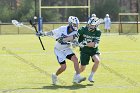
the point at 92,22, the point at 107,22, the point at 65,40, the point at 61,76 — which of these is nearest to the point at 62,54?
the point at 65,40

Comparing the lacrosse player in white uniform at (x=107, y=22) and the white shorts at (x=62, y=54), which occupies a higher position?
the white shorts at (x=62, y=54)

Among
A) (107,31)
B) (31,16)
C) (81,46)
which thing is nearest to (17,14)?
(31,16)

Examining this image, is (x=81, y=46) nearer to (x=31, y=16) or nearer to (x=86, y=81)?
(x=86, y=81)

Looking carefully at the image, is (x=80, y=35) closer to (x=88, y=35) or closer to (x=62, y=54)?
(x=88, y=35)

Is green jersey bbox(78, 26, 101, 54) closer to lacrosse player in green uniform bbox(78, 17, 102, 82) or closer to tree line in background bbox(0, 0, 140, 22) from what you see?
lacrosse player in green uniform bbox(78, 17, 102, 82)

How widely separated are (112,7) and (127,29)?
20.5 meters

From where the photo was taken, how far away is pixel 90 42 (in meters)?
13.0

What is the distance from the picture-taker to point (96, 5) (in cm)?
7031

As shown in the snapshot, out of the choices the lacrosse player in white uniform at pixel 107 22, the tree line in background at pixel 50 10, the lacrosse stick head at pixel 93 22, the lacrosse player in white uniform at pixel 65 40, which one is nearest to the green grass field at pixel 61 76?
the lacrosse player in white uniform at pixel 65 40

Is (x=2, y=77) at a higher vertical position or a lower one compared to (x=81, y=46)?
lower

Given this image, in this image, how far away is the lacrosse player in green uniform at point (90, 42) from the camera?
1302cm

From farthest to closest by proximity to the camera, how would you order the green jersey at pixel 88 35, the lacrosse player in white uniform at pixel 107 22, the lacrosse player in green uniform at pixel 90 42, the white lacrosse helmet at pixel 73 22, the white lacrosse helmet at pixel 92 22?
the lacrosse player in white uniform at pixel 107 22
the green jersey at pixel 88 35
the lacrosse player in green uniform at pixel 90 42
the white lacrosse helmet at pixel 92 22
the white lacrosse helmet at pixel 73 22

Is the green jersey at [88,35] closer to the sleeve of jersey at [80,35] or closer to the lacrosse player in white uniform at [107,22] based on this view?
the sleeve of jersey at [80,35]

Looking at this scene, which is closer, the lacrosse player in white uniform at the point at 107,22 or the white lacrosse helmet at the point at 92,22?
the white lacrosse helmet at the point at 92,22
